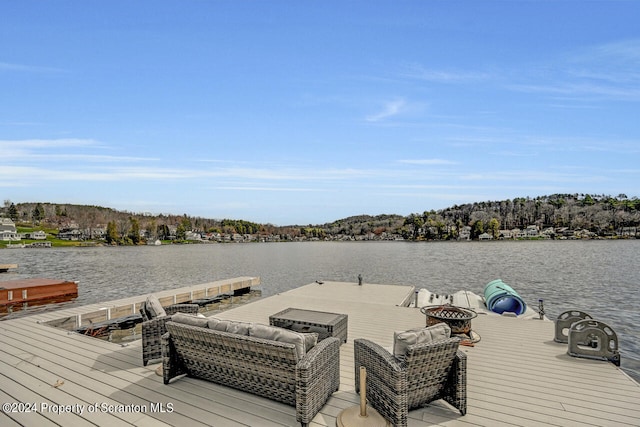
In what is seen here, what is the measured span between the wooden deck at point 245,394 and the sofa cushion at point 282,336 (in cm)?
66

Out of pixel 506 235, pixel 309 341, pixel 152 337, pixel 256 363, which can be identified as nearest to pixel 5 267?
pixel 152 337

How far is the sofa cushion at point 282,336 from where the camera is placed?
3.16m

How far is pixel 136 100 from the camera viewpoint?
14836 millimetres

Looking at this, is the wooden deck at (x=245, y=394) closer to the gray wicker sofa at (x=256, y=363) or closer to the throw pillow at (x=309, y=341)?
the gray wicker sofa at (x=256, y=363)

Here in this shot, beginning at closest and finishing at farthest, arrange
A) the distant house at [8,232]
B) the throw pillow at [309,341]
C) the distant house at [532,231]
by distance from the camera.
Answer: the throw pillow at [309,341]
the distant house at [8,232]
the distant house at [532,231]

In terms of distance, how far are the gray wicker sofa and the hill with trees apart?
89718 millimetres

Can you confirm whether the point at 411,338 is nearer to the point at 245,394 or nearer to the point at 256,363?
the point at 256,363

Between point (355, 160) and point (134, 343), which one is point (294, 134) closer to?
point (355, 160)

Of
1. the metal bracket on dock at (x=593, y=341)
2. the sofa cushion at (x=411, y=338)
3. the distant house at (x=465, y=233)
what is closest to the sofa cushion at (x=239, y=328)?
the sofa cushion at (x=411, y=338)

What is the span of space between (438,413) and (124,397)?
10.8ft

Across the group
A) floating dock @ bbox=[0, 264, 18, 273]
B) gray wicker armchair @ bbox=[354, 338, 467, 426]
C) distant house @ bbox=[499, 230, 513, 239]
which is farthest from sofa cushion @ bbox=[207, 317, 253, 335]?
distant house @ bbox=[499, 230, 513, 239]

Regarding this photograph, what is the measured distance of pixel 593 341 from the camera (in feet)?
15.9

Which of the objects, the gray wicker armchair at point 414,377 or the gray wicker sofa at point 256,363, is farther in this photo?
the gray wicker sofa at point 256,363

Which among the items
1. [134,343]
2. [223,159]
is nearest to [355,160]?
[223,159]
